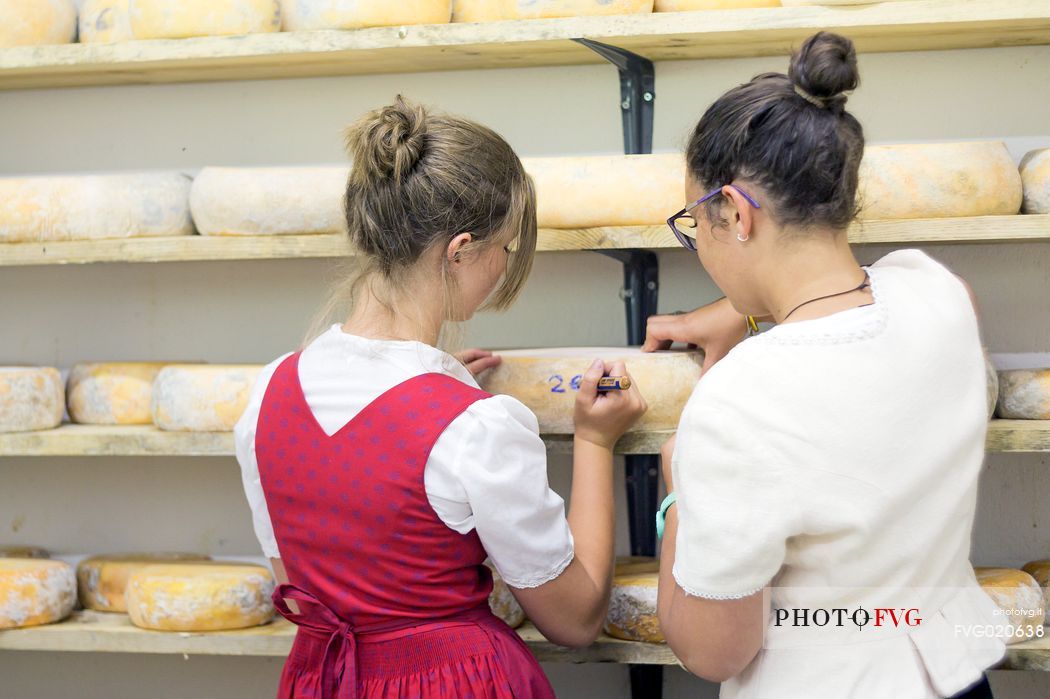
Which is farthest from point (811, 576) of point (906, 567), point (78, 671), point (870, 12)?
point (78, 671)

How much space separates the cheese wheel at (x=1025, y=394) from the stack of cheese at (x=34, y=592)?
1.69 m

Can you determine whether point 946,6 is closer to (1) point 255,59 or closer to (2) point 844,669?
(2) point 844,669

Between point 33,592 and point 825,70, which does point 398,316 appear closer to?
point 825,70

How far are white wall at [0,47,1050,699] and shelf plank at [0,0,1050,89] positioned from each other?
0.23ft

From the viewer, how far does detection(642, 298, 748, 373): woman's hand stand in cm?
163

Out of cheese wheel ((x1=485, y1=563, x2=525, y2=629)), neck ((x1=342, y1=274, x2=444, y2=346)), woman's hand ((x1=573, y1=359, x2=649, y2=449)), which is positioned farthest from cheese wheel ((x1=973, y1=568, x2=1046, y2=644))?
neck ((x1=342, y1=274, x2=444, y2=346))

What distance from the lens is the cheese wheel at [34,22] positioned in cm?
198

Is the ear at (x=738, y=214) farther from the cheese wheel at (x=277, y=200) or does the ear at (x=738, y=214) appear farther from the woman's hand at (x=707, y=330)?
the cheese wheel at (x=277, y=200)

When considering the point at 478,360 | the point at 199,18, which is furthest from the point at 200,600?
the point at 199,18

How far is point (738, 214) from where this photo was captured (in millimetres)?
1111

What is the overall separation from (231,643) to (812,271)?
4.05ft

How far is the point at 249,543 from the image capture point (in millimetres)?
2238

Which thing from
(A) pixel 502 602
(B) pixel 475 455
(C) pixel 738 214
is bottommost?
(A) pixel 502 602

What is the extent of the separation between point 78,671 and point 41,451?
0.68 m
